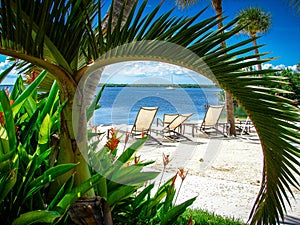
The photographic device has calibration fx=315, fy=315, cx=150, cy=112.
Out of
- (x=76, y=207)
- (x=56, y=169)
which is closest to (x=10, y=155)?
(x=56, y=169)

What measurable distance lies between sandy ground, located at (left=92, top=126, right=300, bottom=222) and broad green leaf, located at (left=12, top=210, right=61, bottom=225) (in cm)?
155

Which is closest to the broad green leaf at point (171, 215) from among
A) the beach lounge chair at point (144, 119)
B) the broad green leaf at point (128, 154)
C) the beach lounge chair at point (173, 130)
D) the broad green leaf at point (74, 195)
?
the broad green leaf at point (128, 154)

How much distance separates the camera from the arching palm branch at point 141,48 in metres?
1.35

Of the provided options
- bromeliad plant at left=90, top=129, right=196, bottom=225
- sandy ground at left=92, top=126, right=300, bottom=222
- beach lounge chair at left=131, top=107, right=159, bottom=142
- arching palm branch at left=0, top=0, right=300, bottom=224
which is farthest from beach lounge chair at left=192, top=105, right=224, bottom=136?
arching palm branch at left=0, top=0, right=300, bottom=224

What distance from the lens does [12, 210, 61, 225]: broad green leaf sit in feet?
4.65

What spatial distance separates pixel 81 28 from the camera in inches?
57.9

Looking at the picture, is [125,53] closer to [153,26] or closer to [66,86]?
[153,26]

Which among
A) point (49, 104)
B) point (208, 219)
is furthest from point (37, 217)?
point (208, 219)

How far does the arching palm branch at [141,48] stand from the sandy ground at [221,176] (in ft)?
4.69

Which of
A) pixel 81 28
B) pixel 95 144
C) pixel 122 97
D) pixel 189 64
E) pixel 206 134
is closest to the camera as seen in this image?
pixel 189 64

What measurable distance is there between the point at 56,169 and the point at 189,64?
2.57 ft

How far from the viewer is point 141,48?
1.38 metres

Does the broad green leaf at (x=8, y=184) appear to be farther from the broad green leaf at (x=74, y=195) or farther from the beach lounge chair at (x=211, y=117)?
the beach lounge chair at (x=211, y=117)

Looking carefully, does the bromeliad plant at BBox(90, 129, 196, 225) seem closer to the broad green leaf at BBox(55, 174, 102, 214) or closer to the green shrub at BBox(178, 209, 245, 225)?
the broad green leaf at BBox(55, 174, 102, 214)
